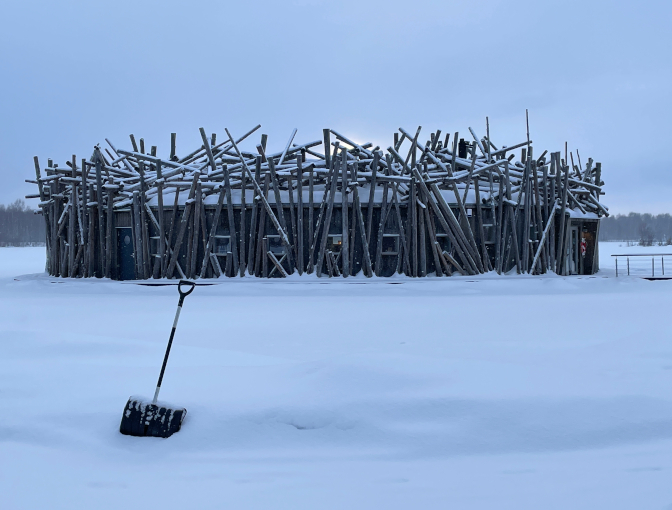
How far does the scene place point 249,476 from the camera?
172 inches

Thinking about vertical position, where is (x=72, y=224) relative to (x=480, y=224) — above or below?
above

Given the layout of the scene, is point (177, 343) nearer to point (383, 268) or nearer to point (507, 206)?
point (383, 268)

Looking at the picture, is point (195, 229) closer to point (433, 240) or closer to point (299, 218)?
point (299, 218)

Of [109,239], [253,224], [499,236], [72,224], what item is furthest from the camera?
[72,224]

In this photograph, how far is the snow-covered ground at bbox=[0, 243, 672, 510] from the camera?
412 cm

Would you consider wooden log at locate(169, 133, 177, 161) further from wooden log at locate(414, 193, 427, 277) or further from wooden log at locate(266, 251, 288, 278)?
wooden log at locate(414, 193, 427, 277)

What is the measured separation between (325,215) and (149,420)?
14.3m

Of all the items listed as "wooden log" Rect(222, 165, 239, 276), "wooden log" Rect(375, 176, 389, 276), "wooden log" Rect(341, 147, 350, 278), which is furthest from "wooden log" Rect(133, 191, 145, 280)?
"wooden log" Rect(375, 176, 389, 276)

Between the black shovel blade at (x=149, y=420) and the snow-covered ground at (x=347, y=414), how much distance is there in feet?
0.28

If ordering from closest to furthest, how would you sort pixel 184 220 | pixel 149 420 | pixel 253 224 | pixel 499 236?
pixel 149 420 → pixel 253 224 → pixel 184 220 → pixel 499 236

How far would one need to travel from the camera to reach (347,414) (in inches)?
214

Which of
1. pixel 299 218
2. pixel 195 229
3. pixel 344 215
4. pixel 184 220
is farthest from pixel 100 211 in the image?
pixel 344 215

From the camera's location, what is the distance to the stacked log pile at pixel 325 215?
19000mm

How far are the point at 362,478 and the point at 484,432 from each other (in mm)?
1366
